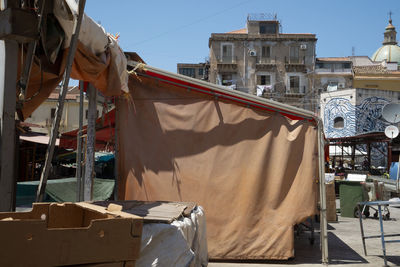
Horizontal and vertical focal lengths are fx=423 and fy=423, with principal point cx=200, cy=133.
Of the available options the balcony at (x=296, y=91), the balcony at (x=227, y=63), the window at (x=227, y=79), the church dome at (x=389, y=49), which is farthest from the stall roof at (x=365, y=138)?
the church dome at (x=389, y=49)

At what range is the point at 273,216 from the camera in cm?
706

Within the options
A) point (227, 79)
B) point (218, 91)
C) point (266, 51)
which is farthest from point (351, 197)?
point (266, 51)

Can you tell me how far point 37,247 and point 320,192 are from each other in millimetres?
5724

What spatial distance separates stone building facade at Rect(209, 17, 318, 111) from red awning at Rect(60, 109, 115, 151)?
4023 cm

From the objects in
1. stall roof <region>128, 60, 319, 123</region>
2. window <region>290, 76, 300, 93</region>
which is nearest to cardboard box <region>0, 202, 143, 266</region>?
stall roof <region>128, 60, 319, 123</region>

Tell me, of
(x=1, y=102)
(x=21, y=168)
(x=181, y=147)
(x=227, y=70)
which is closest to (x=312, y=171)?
(x=181, y=147)

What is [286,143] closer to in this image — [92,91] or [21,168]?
[92,91]

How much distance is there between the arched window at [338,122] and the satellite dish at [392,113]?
1947 centimetres

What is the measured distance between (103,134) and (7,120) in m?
6.21

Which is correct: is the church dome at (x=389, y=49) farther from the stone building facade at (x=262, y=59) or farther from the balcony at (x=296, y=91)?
the balcony at (x=296, y=91)

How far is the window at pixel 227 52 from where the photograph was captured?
50812 millimetres

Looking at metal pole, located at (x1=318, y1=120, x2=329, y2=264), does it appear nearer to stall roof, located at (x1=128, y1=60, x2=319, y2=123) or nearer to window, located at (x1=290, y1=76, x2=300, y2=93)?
stall roof, located at (x1=128, y1=60, x2=319, y2=123)

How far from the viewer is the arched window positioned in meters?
41.6

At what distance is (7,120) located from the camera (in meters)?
3.58
